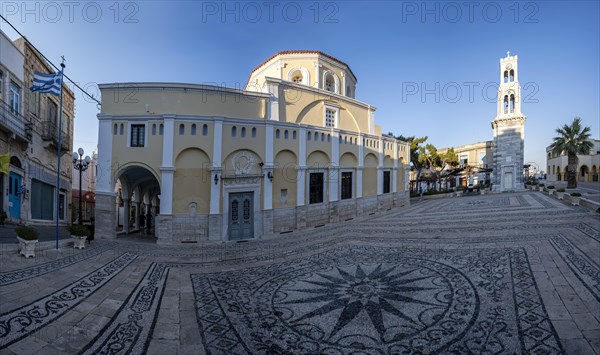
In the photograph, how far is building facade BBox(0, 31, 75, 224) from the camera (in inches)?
554

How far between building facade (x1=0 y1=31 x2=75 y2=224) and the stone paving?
915 centimetres

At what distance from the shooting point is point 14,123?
14562 millimetres

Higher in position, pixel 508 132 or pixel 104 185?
pixel 508 132

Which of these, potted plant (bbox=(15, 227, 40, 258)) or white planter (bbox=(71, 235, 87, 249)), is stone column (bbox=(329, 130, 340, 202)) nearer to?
white planter (bbox=(71, 235, 87, 249))

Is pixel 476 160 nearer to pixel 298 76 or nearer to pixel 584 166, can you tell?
pixel 584 166

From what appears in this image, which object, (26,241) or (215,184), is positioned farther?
(215,184)

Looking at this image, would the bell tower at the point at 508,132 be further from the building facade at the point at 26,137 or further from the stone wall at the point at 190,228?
the building facade at the point at 26,137

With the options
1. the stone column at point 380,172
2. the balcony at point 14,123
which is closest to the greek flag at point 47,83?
the balcony at point 14,123

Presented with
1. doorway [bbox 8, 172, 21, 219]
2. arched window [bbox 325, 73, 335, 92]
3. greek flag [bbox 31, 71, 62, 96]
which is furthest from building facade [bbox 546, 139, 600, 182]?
doorway [bbox 8, 172, 21, 219]

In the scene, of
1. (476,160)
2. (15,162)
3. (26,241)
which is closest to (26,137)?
(15,162)

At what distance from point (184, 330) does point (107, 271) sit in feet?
15.1

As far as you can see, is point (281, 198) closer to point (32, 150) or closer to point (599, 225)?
point (599, 225)

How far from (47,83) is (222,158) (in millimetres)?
7004

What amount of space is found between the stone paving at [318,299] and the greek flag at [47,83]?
6178mm
